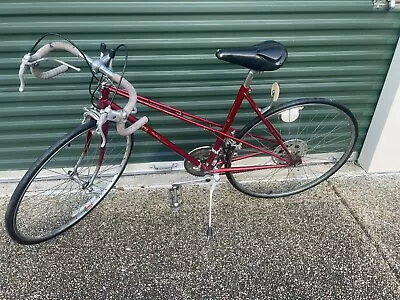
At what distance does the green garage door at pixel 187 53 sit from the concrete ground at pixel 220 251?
626 millimetres

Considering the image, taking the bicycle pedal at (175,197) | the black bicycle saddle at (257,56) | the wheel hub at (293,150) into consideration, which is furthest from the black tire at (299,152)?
the black bicycle saddle at (257,56)

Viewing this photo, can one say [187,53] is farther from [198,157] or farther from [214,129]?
[198,157]

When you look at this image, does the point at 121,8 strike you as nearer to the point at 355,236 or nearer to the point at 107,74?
the point at 107,74

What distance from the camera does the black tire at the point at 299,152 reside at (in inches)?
116

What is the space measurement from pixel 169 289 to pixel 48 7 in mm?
1975

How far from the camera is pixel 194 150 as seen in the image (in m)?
2.82

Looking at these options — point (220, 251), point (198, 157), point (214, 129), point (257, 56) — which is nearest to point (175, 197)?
point (198, 157)

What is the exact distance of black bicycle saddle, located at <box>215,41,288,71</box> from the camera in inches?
91.0

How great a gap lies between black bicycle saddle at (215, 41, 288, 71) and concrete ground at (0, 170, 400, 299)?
1.20 metres

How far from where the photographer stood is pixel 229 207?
3.06 m

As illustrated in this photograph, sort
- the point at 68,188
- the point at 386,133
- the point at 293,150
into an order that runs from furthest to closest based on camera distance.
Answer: the point at 386,133 → the point at 68,188 → the point at 293,150

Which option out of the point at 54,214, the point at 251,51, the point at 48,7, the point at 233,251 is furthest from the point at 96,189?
the point at 251,51

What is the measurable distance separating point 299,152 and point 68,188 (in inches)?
72.2

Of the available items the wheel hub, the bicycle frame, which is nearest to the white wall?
the wheel hub
